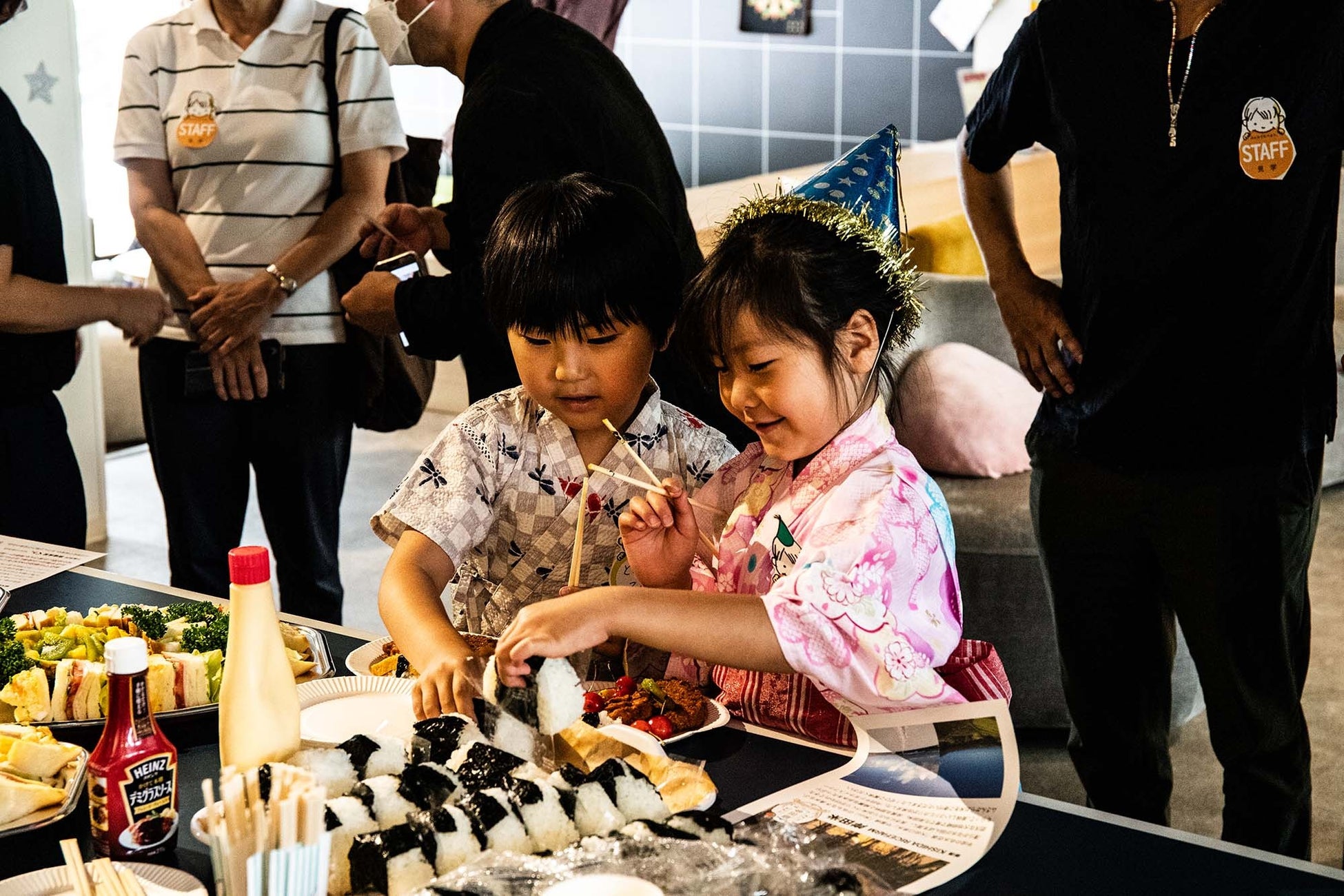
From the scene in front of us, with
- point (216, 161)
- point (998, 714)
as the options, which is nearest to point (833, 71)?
point (216, 161)

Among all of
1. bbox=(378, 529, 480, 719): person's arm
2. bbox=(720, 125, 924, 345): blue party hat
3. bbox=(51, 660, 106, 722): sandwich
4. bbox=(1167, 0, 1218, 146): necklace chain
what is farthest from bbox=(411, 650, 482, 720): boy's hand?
bbox=(1167, 0, 1218, 146): necklace chain

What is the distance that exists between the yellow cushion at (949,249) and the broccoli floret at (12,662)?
243 cm

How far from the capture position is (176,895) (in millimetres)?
1037

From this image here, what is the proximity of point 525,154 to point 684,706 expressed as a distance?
3.01 ft

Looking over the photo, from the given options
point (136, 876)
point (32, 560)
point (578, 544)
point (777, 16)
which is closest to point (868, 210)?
point (578, 544)

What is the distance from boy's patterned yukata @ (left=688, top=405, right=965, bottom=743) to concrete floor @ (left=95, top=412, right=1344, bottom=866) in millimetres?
1324

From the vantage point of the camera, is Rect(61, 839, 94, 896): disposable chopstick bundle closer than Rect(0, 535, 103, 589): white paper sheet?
Yes

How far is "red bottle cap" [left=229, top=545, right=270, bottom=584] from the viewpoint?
1.14 m

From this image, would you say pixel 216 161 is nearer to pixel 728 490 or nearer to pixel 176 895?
pixel 728 490

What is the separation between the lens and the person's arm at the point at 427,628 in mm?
1310

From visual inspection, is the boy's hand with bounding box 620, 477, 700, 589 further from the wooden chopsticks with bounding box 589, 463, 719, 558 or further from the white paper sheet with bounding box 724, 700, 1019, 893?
the white paper sheet with bounding box 724, 700, 1019, 893

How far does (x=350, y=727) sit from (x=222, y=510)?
1516 mm

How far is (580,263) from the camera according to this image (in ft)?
4.99

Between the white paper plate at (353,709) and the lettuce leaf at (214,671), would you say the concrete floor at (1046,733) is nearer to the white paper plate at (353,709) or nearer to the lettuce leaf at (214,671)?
the white paper plate at (353,709)
